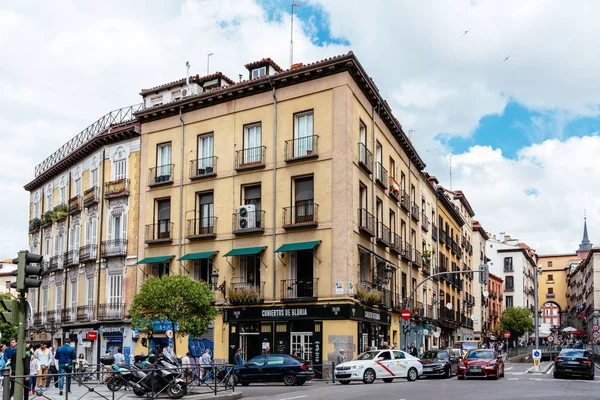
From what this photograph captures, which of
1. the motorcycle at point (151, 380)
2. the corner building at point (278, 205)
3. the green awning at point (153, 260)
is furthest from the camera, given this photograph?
the green awning at point (153, 260)

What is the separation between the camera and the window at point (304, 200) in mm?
33250

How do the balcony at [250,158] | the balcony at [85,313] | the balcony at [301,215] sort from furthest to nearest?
the balcony at [85,313], the balcony at [250,158], the balcony at [301,215]

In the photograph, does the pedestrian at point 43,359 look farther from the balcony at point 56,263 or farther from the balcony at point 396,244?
the balcony at point 56,263

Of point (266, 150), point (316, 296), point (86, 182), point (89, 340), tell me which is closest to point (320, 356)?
point (316, 296)

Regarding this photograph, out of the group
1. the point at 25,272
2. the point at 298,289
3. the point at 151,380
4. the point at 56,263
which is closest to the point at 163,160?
the point at 298,289

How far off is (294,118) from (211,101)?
5323 mm

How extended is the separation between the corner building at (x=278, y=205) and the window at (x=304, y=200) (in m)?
0.07

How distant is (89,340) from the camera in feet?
134

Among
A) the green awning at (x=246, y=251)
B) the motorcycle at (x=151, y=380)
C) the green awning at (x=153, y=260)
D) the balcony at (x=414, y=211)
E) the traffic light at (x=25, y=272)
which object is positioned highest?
the balcony at (x=414, y=211)

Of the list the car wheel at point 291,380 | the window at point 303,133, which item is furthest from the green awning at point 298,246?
the car wheel at point 291,380

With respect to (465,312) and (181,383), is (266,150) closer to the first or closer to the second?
A: (181,383)

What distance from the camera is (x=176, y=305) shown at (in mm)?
30656

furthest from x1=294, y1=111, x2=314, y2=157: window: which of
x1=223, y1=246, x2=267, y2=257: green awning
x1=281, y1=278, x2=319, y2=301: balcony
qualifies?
x1=281, y1=278, x2=319, y2=301: balcony

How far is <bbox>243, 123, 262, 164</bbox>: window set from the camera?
35.3 metres
